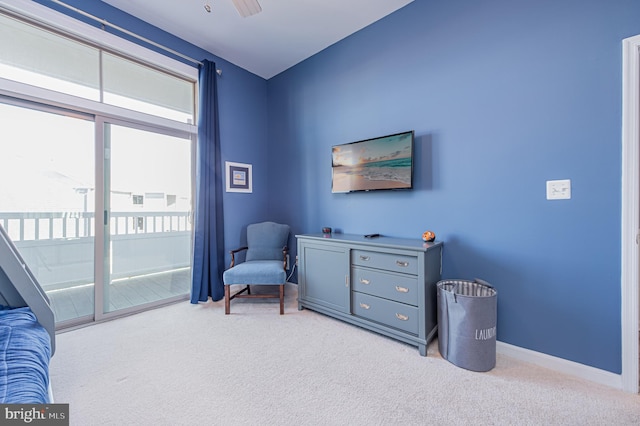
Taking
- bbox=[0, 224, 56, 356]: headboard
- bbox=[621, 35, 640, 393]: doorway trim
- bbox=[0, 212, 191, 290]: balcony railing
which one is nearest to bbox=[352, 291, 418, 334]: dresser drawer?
bbox=[621, 35, 640, 393]: doorway trim

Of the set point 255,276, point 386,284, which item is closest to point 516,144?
point 386,284

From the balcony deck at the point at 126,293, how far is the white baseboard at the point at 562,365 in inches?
128

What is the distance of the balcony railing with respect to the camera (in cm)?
224

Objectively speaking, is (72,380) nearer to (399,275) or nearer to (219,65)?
(399,275)

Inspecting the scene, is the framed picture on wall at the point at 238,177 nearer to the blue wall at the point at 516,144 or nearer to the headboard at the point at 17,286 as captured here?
the blue wall at the point at 516,144

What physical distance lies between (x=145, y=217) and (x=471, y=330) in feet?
10.5

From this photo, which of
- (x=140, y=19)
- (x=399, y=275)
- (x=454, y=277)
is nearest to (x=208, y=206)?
(x=140, y=19)

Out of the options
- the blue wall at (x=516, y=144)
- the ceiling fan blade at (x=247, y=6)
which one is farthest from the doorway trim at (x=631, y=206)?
the ceiling fan blade at (x=247, y=6)

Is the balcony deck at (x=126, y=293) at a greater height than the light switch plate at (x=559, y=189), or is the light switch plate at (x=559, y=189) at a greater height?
the light switch plate at (x=559, y=189)

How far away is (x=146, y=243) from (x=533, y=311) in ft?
11.7

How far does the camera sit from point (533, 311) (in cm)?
189

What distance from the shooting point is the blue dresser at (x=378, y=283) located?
2018 millimetres

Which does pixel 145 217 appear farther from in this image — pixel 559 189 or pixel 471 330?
pixel 559 189

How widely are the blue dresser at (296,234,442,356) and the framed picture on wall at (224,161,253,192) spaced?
1270 millimetres
